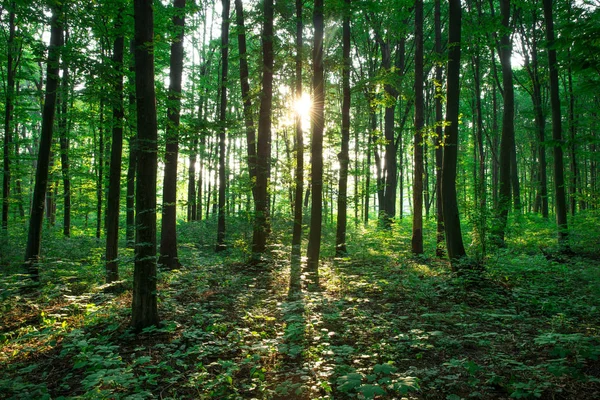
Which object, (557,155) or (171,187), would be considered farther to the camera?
(557,155)

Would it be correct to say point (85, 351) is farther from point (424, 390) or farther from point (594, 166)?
point (594, 166)

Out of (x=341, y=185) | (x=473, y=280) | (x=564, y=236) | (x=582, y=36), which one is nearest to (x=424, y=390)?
(x=473, y=280)

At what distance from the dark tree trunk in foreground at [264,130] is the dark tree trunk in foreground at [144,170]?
5.05m

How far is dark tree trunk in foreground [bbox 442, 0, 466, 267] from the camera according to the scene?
28.6ft

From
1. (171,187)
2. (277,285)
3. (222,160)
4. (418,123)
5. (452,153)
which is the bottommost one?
(277,285)

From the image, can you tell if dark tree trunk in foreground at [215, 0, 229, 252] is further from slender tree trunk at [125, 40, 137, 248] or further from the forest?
slender tree trunk at [125, 40, 137, 248]

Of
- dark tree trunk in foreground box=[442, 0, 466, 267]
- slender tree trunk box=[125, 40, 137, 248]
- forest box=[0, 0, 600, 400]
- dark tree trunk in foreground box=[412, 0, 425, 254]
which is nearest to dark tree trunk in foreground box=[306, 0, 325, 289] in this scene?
forest box=[0, 0, 600, 400]

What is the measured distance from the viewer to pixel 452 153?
8961 millimetres

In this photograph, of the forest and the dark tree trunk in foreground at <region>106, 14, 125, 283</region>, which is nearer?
the forest

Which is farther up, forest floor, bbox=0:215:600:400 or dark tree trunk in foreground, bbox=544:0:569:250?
dark tree trunk in foreground, bbox=544:0:569:250

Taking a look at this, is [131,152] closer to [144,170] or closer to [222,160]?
[222,160]

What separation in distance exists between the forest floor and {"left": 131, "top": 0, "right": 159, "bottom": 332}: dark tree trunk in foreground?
572mm

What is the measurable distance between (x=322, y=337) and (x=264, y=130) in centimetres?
747

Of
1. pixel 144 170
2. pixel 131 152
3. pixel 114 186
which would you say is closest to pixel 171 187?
pixel 131 152
